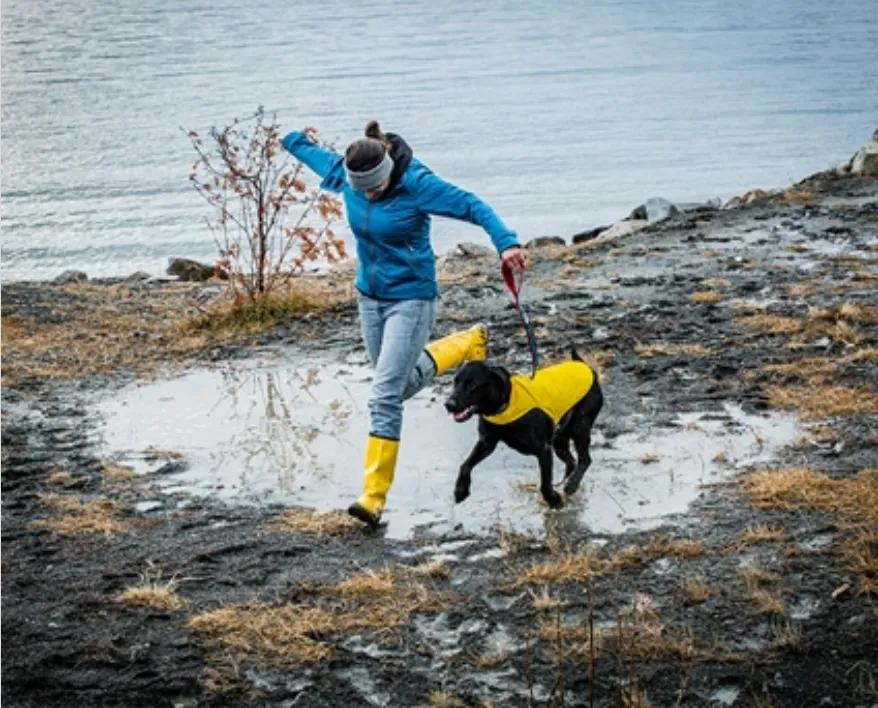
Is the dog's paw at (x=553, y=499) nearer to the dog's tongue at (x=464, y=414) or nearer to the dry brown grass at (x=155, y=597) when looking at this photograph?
the dog's tongue at (x=464, y=414)

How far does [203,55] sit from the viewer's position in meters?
79.3

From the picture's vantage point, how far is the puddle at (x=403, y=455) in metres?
6.98

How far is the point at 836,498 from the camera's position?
6.59 m

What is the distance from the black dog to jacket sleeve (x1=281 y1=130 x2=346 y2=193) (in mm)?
1465

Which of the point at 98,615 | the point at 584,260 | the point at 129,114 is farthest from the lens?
the point at 129,114

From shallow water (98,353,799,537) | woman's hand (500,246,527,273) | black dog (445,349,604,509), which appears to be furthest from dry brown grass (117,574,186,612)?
woman's hand (500,246,527,273)

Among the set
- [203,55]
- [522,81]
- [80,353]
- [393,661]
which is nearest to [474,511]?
[393,661]

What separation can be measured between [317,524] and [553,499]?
53.4 inches

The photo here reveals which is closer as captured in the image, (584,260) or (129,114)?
(584,260)

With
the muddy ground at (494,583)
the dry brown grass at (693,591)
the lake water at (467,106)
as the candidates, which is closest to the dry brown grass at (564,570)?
the muddy ground at (494,583)

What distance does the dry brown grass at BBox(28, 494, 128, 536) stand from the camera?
695 cm

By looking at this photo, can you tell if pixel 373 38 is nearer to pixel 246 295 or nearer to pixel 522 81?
pixel 522 81

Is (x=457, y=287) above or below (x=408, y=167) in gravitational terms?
below

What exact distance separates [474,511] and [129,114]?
44044mm
